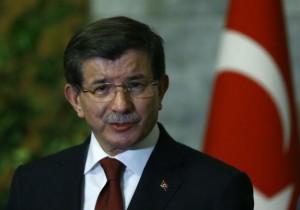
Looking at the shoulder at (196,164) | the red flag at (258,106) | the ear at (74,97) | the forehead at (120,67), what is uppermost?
the forehead at (120,67)

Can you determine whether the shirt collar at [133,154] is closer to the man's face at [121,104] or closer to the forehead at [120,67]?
the man's face at [121,104]

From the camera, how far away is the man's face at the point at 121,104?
2.64 metres

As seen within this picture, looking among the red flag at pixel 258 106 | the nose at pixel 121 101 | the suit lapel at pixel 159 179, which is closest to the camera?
the nose at pixel 121 101

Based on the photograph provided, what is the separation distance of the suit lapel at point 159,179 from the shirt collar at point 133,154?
17mm

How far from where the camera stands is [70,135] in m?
5.11

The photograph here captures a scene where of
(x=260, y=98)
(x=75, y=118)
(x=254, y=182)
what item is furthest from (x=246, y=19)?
(x=75, y=118)

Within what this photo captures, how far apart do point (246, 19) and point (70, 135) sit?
143 cm

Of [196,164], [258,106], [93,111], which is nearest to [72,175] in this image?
[93,111]

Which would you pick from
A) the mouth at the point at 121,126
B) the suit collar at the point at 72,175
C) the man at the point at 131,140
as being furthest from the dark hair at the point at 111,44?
the suit collar at the point at 72,175

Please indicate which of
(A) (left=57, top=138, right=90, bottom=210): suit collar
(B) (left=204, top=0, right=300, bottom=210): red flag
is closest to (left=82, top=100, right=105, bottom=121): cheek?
(A) (left=57, top=138, right=90, bottom=210): suit collar

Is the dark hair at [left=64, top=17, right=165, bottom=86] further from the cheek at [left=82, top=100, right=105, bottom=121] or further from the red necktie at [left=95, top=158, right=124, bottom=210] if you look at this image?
the red necktie at [left=95, top=158, right=124, bottom=210]

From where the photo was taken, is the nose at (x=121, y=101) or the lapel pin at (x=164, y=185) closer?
the nose at (x=121, y=101)

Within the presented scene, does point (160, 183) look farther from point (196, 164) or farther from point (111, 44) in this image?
point (111, 44)

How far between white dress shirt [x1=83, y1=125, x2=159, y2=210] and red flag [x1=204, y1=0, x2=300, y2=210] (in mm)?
1180
